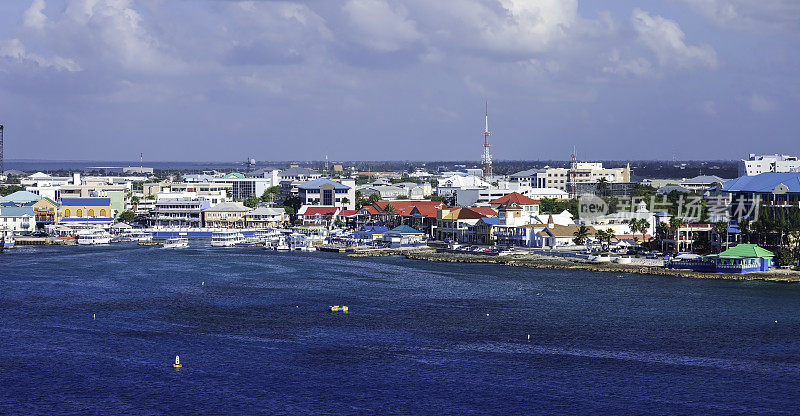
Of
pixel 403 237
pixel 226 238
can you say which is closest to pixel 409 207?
pixel 403 237

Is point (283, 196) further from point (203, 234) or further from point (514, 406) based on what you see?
point (514, 406)

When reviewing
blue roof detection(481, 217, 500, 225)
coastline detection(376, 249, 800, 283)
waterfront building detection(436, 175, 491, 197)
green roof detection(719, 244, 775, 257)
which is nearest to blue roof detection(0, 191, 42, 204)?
coastline detection(376, 249, 800, 283)

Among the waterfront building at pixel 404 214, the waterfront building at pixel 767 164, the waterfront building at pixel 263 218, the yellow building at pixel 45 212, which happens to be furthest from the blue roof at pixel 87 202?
the waterfront building at pixel 767 164

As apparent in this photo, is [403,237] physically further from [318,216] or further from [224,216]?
[224,216]

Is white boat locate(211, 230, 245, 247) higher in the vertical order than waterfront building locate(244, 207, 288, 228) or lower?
lower

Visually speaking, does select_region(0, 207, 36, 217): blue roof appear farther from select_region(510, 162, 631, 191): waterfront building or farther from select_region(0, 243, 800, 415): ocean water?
select_region(510, 162, 631, 191): waterfront building

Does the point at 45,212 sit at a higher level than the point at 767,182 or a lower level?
lower
